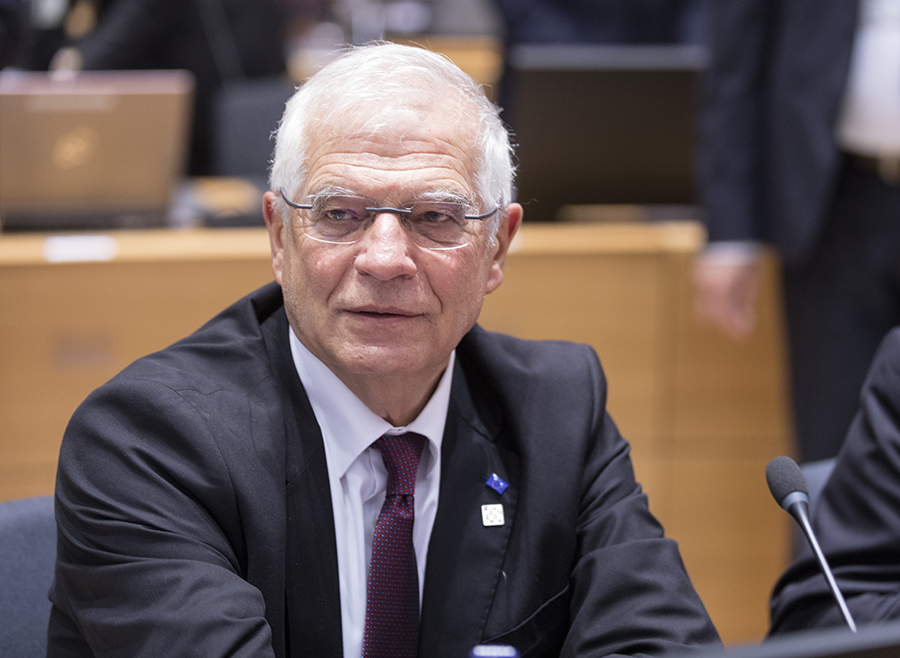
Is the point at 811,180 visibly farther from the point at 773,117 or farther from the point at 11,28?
the point at 11,28

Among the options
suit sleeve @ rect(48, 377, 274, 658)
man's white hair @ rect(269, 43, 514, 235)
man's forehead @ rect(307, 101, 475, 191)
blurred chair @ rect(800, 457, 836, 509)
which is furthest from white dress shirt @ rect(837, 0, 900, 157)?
suit sleeve @ rect(48, 377, 274, 658)

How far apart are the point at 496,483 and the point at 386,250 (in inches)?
13.5

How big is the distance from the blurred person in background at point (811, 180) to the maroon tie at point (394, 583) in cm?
117

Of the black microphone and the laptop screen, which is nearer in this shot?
the black microphone

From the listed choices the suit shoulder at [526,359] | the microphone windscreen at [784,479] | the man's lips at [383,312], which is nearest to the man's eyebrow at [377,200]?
the man's lips at [383,312]

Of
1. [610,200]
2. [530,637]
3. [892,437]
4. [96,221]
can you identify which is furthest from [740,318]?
[96,221]

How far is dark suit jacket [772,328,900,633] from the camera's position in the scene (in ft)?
4.29

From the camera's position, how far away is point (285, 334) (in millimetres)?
1277

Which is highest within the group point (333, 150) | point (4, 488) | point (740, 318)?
point (333, 150)

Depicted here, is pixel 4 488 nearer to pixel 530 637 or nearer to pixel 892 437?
pixel 530 637

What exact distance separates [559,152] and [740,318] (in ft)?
2.18

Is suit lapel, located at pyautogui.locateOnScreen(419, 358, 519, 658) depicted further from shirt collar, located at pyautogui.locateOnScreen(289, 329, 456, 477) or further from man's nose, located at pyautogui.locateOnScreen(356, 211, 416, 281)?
man's nose, located at pyautogui.locateOnScreen(356, 211, 416, 281)

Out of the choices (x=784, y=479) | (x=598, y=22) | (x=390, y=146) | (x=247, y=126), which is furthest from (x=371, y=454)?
(x=598, y=22)

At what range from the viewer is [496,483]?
1.28m
